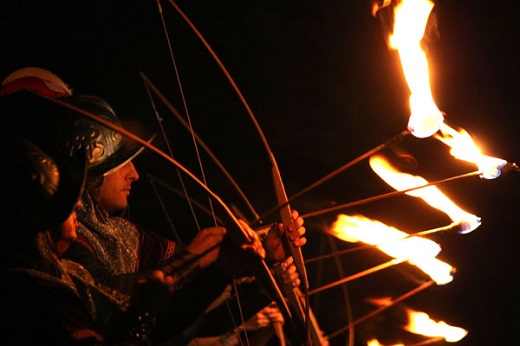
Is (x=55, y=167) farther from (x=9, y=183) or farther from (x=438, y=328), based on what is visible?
(x=438, y=328)

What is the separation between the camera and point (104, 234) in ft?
12.9

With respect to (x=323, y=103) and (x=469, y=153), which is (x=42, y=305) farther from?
(x=323, y=103)

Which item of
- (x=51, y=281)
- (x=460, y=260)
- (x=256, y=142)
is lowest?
(x=51, y=281)

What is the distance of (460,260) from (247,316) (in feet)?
6.22

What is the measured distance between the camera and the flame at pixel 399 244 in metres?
3.47

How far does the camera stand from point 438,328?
13.2 feet

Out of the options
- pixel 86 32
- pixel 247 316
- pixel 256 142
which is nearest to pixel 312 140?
pixel 256 142

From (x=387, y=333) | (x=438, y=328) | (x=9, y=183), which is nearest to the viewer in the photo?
(x=9, y=183)

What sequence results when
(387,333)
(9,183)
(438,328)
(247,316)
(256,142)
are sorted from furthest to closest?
(256,142) < (387,333) < (438,328) < (247,316) < (9,183)

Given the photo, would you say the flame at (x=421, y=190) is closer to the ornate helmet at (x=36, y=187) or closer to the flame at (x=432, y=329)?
the flame at (x=432, y=329)

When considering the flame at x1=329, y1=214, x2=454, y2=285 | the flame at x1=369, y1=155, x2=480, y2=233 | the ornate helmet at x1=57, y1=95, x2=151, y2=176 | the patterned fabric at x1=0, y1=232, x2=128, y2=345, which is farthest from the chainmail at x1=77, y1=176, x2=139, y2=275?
the flame at x1=369, y1=155, x2=480, y2=233

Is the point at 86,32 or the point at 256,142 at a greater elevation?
the point at 86,32

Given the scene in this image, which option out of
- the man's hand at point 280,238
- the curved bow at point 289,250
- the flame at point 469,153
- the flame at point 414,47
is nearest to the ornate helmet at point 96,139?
the curved bow at point 289,250

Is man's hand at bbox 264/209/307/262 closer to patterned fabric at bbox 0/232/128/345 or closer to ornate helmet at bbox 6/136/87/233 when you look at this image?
patterned fabric at bbox 0/232/128/345
